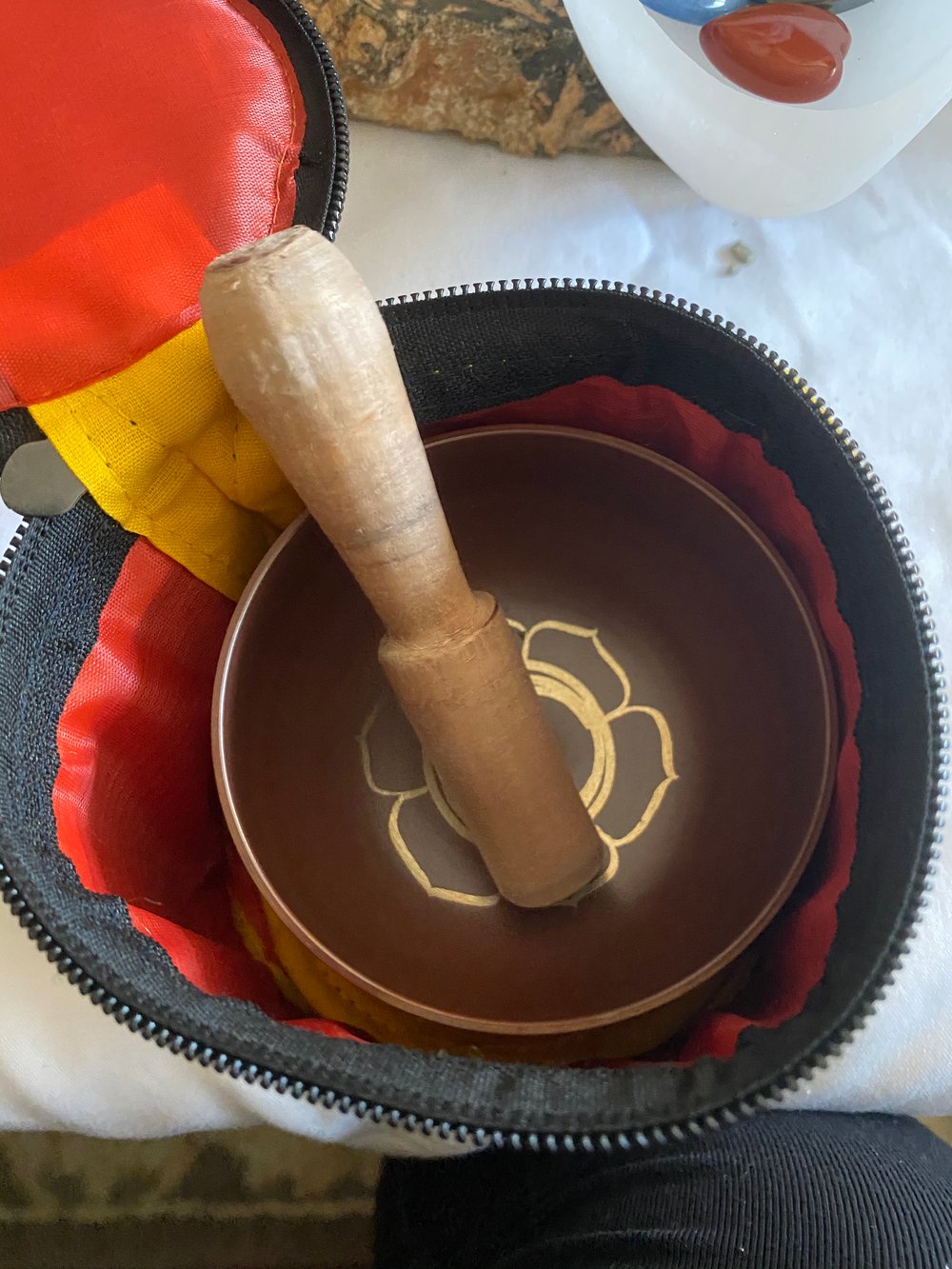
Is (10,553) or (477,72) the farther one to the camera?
(477,72)

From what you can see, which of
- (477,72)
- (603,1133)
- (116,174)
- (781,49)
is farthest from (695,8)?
(603,1133)

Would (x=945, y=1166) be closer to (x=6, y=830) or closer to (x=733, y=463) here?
(x=733, y=463)

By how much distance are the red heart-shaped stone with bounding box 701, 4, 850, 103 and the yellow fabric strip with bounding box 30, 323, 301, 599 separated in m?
0.37

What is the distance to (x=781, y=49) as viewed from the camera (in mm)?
587

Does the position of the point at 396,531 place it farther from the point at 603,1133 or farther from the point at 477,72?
the point at 477,72

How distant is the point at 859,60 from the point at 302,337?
446 millimetres

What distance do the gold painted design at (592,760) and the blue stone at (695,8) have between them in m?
0.40

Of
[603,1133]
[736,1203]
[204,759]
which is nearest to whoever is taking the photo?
[603,1133]

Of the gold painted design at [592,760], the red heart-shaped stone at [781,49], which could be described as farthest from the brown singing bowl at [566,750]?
the red heart-shaped stone at [781,49]

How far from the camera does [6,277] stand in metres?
0.52

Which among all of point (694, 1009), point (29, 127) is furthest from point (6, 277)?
point (694, 1009)

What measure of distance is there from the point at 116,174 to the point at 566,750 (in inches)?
18.0

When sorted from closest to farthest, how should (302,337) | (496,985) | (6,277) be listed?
(302,337) → (6,277) → (496,985)

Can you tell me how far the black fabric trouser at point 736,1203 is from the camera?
0.52 meters
